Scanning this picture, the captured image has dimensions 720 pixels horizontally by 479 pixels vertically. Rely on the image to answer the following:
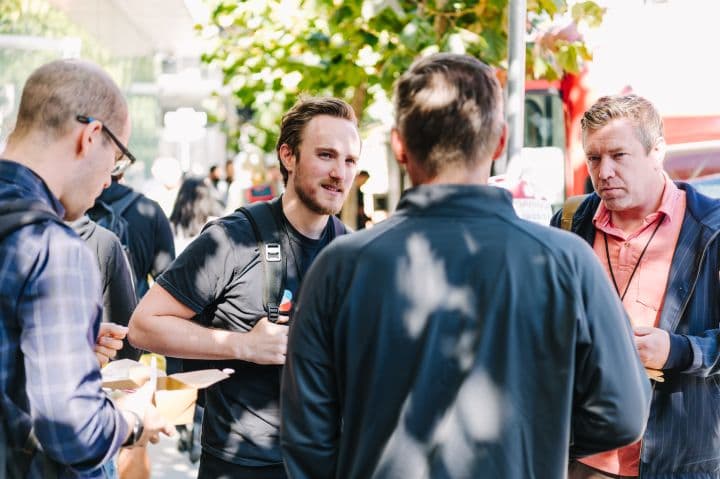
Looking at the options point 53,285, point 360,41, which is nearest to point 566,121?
point 360,41

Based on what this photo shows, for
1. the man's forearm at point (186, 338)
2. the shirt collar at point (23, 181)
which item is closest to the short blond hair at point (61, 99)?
the shirt collar at point (23, 181)

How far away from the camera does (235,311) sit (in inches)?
139

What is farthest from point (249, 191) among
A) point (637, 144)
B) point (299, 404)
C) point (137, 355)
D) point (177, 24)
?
point (299, 404)

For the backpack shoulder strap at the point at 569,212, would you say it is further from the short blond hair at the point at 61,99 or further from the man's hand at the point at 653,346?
the short blond hair at the point at 61,99

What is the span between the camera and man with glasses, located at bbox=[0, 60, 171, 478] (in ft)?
7.46

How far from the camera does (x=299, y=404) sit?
2309mm

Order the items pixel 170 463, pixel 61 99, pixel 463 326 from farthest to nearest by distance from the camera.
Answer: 1. pixel 170 463
2. pixel 61 99
3. pixel 463 326

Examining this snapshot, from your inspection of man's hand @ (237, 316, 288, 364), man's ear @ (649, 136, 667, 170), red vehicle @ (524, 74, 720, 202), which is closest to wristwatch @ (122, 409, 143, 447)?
man's hand @ (237, 316, 288, 364)

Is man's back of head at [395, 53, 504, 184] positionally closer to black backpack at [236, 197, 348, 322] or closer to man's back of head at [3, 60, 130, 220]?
man's back of head at [3, 60, 130, 220]

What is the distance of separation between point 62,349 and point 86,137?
543mm

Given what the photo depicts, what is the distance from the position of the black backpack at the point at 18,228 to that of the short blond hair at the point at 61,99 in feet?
0.76

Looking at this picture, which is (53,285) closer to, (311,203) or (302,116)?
(311,203)

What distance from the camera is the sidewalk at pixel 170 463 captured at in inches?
307

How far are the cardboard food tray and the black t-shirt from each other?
563mm
